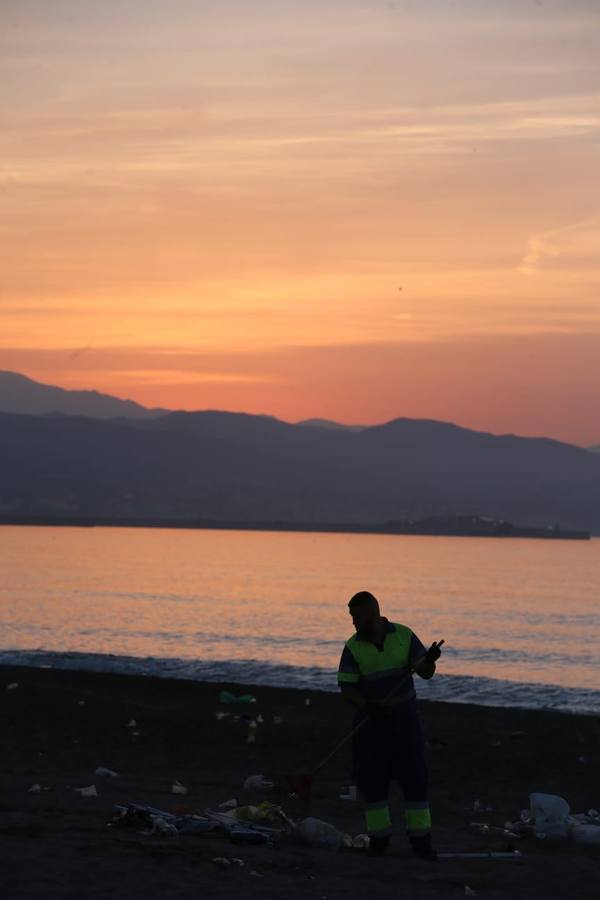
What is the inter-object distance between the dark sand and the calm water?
766cm

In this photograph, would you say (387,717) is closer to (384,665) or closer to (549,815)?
(384,665)

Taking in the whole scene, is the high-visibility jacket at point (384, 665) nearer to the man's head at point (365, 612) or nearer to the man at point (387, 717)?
the man at point (387, 717)

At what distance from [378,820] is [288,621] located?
168 ft

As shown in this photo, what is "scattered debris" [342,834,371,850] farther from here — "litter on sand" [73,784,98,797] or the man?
"litter on sand" [73,784,98,797]

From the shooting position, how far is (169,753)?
17906mm

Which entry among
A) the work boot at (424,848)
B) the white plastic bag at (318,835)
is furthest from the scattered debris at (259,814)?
the work boot at (424,848)

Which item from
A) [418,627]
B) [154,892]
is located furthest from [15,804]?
[418,627]

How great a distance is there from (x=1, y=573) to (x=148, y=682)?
8066 cm

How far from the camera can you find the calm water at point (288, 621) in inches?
1375

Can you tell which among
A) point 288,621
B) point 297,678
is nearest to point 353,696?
point 297,678

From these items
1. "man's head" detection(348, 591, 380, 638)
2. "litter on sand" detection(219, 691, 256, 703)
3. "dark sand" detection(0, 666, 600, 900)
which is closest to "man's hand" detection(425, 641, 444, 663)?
"man's head" detection(348, 591, 380, 638)

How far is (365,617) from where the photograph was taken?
1094 cm

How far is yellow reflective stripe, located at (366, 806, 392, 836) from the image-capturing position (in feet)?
37.1

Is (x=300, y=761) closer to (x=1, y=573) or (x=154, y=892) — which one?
(x=154, y=892)
